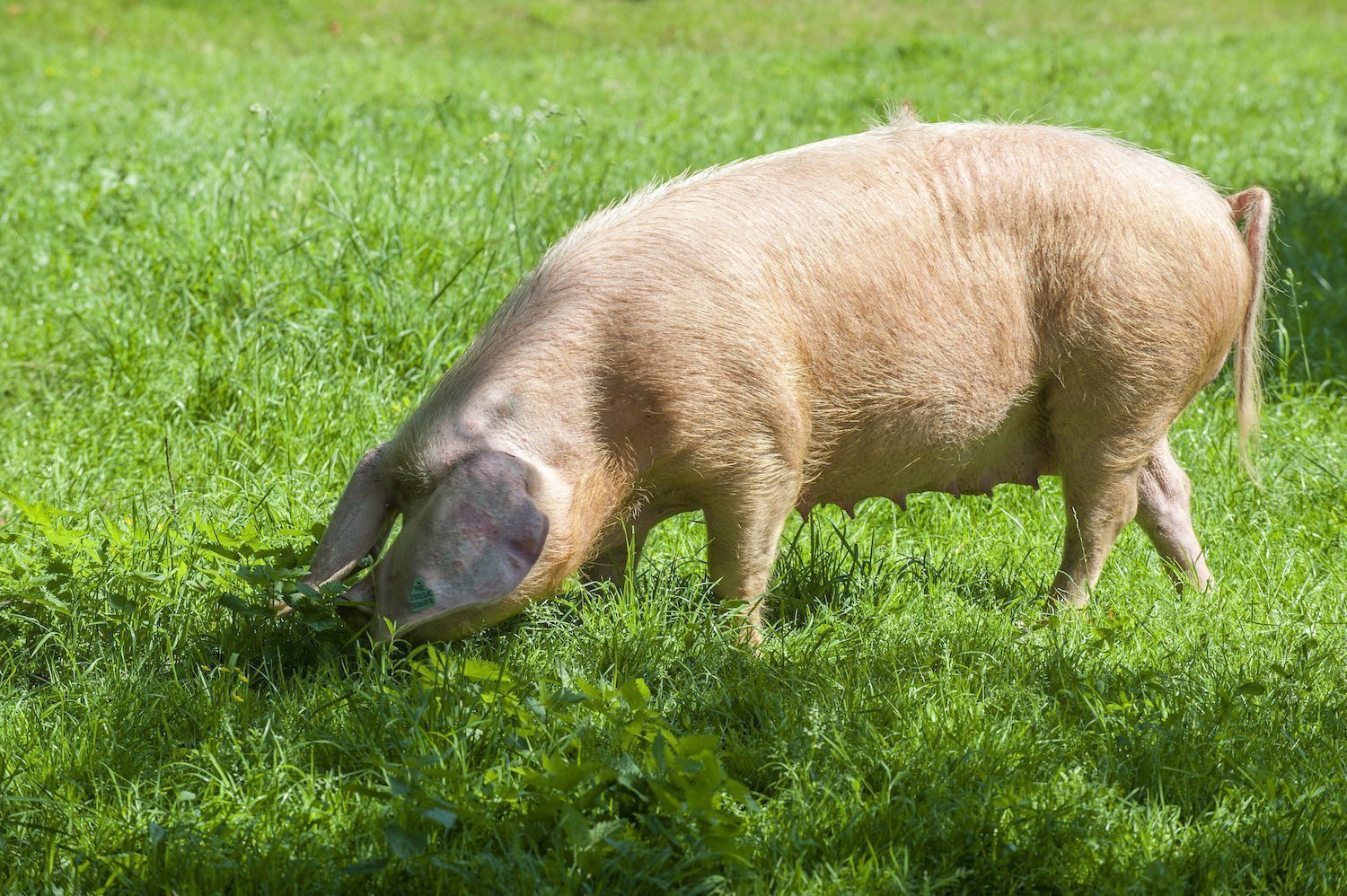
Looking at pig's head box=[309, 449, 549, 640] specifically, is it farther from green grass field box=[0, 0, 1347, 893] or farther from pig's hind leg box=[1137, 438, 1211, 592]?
pig's hind leg box=[1137, 438, 1211, 592]

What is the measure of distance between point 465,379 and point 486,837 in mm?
1134

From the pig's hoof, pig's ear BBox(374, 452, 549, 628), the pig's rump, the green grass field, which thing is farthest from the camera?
the pig's hoof

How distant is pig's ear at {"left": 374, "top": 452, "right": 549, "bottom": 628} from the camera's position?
2.88 meters

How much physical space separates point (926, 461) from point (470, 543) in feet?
Answer: 4.57

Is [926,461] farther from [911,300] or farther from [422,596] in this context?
[422,596]

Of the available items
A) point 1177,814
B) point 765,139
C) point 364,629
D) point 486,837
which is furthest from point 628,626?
point 765,139

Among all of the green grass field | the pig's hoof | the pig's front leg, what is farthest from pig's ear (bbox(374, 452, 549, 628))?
the pig's hoof

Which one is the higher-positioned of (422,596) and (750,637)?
(422,596)

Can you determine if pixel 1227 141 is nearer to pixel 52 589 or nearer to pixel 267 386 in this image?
pixel 267 386

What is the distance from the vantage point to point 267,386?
16.4 feet

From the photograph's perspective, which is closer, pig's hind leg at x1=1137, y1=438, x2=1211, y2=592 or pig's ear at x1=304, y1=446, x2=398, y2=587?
pig's ear at x1=304, y1=446, x2=398, y2=587

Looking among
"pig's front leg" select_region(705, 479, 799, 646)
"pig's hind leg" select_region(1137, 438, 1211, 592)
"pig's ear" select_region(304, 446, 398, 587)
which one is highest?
"pig's ear" select_region(304, 446, 398, 587)

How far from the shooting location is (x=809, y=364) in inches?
134

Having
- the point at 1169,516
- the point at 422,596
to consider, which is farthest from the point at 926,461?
the point at 422,596
